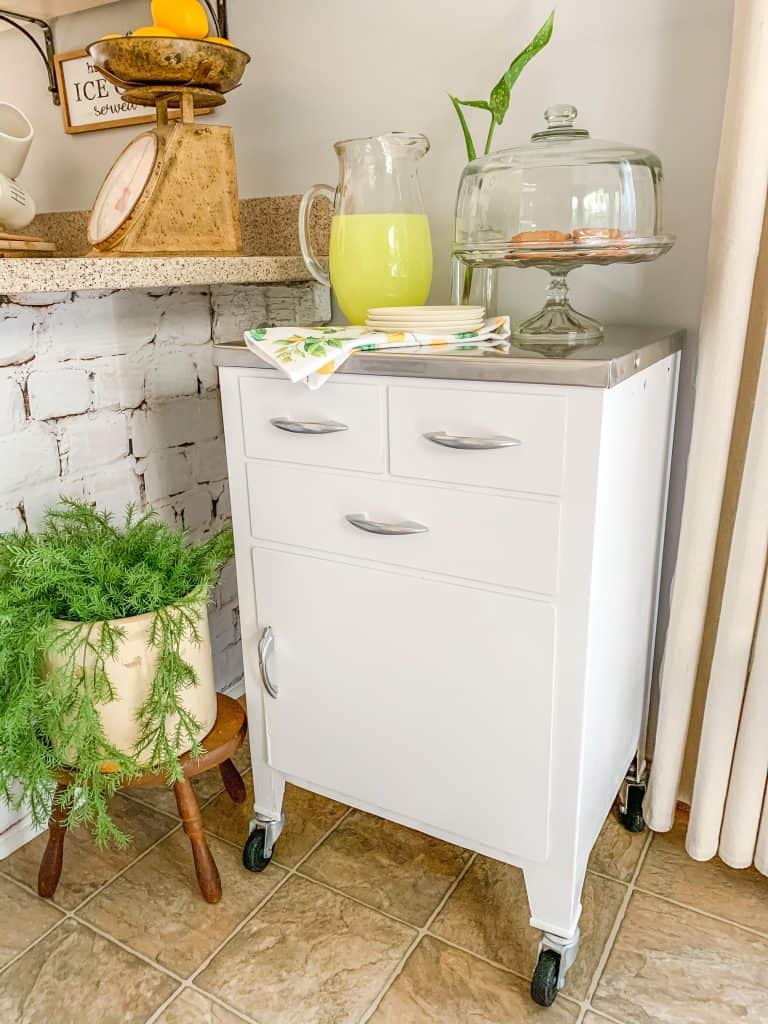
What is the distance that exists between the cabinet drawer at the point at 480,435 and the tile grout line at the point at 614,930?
2.31 feet

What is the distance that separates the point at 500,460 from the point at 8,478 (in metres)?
0.80

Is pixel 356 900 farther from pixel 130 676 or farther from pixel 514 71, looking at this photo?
pixel 514 71

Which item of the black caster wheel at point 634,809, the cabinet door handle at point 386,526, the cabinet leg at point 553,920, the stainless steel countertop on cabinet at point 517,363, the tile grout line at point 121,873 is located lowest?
the tile grout line at point 121,873

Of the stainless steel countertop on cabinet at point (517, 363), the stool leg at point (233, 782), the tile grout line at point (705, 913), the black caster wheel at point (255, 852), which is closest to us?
the stainless steel countertop on cabinet at point (517, 363)

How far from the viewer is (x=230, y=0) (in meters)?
1.47

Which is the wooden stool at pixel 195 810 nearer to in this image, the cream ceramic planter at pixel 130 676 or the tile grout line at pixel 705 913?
the cream ceramic planter at pixel 130 676

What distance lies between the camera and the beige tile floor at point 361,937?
1.08 metres

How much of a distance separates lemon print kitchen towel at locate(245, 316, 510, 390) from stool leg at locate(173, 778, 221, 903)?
0.63 metres

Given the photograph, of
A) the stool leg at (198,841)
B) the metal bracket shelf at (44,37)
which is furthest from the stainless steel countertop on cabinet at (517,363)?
the metal bracket shelf at (44,37)

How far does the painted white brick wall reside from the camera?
127cm

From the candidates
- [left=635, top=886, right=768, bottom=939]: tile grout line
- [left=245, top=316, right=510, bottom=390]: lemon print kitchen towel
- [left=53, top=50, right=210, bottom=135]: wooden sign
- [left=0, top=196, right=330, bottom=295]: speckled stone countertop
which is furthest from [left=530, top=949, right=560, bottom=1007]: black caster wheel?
[left=53, top=50, right=210, bottom=135]: wooden sign

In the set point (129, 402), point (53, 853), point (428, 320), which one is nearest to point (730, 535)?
point (428, 320)

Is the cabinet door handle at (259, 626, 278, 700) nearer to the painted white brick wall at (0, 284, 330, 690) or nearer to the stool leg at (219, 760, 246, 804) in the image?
the stool leg at (219, 760, 246, 804)

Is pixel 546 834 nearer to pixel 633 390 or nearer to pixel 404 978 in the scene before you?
pixel 404 978
